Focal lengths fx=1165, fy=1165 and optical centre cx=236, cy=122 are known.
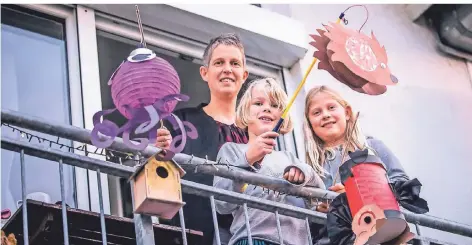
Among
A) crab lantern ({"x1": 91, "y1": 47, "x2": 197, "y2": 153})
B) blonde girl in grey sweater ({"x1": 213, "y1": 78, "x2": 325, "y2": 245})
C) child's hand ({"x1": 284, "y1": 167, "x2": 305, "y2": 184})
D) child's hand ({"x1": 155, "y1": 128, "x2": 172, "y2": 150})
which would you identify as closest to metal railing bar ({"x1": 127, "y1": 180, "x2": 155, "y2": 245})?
crab lantern ({"x1": 91, "y1": 47, "x2": 197, "y2": 153})

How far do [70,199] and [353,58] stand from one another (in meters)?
1.48

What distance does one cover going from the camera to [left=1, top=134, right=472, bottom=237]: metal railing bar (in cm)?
426

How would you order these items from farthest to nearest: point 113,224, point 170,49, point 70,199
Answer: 1. point 170,49
2. point 70,199
3. point 113,224

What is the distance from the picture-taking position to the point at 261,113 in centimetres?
511

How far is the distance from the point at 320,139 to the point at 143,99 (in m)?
1.25

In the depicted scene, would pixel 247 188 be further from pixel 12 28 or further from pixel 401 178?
pixel 12 28

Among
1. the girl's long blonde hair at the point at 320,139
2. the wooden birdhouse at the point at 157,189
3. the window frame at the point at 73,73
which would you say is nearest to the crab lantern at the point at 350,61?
the girl's long blonde hair at the point at 320,139

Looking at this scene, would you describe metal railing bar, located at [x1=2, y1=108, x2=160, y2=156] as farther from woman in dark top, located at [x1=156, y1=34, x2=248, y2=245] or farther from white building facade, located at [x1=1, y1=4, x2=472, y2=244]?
white building facade, located at [x1=1, y1=4, x2=472, y2=244]

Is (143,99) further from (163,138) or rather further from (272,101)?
(272,101)

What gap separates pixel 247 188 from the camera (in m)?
4.97

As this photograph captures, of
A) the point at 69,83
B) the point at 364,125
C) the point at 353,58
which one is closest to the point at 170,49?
the point at 69,83

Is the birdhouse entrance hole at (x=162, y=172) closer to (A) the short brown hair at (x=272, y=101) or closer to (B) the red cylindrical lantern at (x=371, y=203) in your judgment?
(B) the red cylindrical lantern at (x=371, y=203)

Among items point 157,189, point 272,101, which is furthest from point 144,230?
point 272,101

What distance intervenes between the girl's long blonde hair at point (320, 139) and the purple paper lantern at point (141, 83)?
98cm
